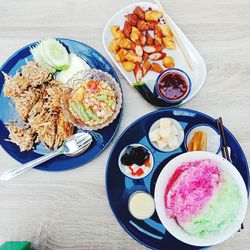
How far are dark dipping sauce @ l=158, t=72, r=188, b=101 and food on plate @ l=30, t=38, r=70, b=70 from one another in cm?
41

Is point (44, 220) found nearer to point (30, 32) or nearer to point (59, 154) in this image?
point (59, 154)

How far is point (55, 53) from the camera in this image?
1.79m

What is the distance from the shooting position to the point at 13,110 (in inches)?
71.6

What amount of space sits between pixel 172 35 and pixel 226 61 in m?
0.26

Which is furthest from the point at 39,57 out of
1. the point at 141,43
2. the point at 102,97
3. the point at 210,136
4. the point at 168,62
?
the point at 210,136

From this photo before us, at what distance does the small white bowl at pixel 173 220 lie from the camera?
1590 mm

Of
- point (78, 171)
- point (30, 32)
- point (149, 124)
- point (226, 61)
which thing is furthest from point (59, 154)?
point (226, 61)

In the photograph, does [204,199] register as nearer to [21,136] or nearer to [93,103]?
[93,103]

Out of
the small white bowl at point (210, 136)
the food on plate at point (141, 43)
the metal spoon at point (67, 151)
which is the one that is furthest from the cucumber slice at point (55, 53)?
the small white bowl at point (210, 136)

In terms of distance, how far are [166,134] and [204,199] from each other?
0.30 m

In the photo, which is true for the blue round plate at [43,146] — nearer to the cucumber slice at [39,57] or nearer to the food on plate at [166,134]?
the cucumber slice at [39,57]

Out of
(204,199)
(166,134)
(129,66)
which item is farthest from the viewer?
(129,66)

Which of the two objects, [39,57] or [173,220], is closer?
[173,220]

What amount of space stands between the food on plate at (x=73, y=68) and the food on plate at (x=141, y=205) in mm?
542
